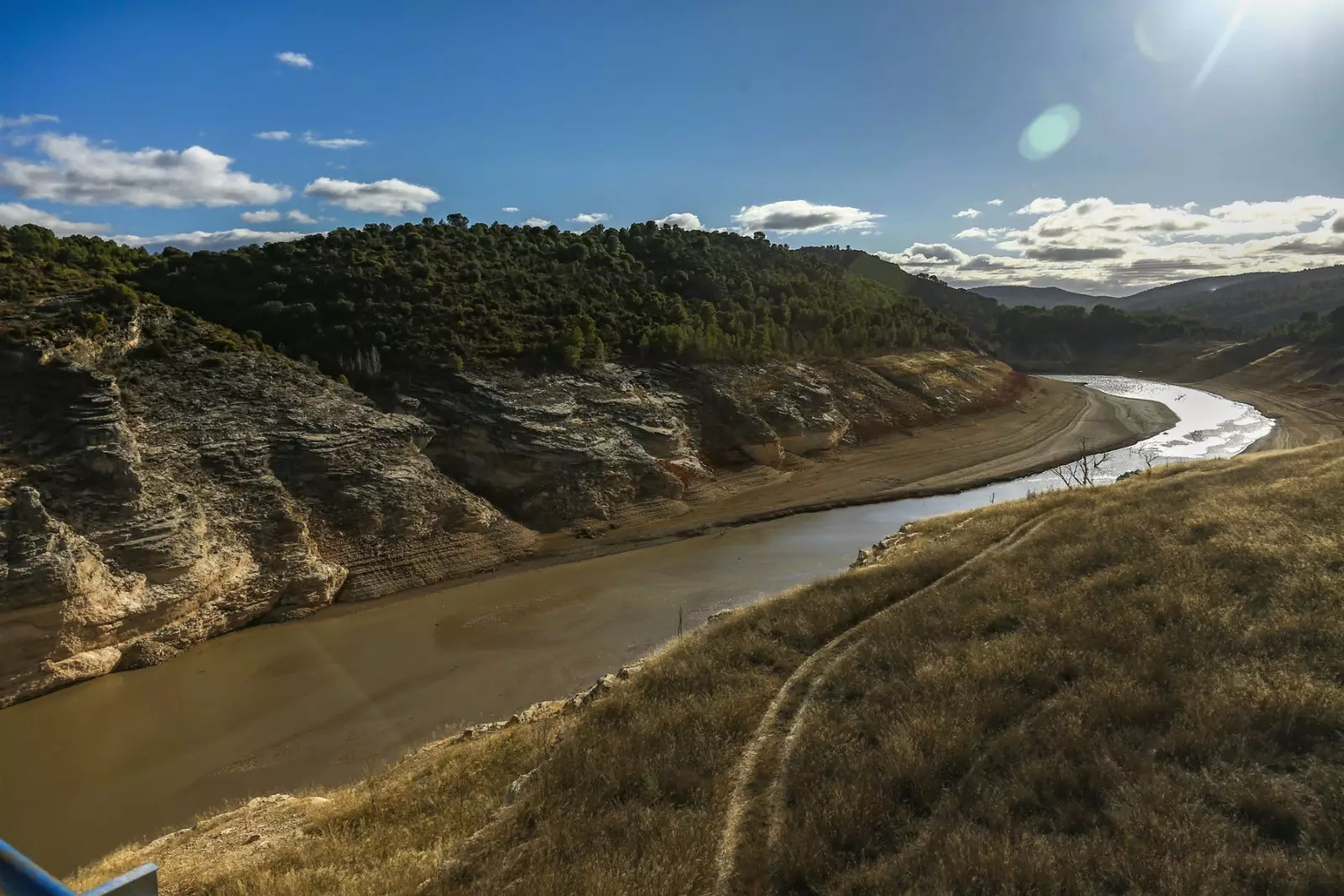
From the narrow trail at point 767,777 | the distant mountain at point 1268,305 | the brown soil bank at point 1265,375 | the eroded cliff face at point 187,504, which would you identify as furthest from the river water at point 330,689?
the distant mountain at point 1268,305

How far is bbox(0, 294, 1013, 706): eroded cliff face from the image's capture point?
1548cm

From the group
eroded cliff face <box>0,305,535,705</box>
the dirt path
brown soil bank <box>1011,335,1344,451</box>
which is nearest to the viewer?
eroded cliff face <box>0,305,535,705</box>

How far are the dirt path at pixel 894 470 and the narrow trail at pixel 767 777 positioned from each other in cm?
1573

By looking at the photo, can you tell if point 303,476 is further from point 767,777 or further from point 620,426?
point 767,777

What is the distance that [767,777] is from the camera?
22.4 feet

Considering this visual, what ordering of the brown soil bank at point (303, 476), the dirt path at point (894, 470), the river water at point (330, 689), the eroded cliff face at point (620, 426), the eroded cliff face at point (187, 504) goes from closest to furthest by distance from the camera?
the river water at point (330, 689) < the eroded cliff face at point (187, 504) < the brown soil bank at point (303, 476) < the eroded cliff face at point (620, 426) < the dirt path at point (894, 470)

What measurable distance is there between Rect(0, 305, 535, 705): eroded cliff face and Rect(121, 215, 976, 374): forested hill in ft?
16.2

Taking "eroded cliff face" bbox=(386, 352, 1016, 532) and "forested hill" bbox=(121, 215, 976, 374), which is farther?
"forested hill" bbox=(121, 215, 976, 374)

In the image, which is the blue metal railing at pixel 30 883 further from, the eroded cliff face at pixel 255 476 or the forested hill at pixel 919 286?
the forested hill at pixel 919 286

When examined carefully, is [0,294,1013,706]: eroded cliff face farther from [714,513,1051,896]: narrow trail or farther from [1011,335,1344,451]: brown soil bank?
[1011,335,1344,451]: brown soil bank

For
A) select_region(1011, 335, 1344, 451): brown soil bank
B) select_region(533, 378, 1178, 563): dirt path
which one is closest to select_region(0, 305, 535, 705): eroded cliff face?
select_region(533, 378, 1178, 563): dirt path

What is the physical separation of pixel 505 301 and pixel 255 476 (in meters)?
17.1

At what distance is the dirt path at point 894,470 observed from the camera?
27.4m

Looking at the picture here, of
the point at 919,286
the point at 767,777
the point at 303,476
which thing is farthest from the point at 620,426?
the point at 919,286
